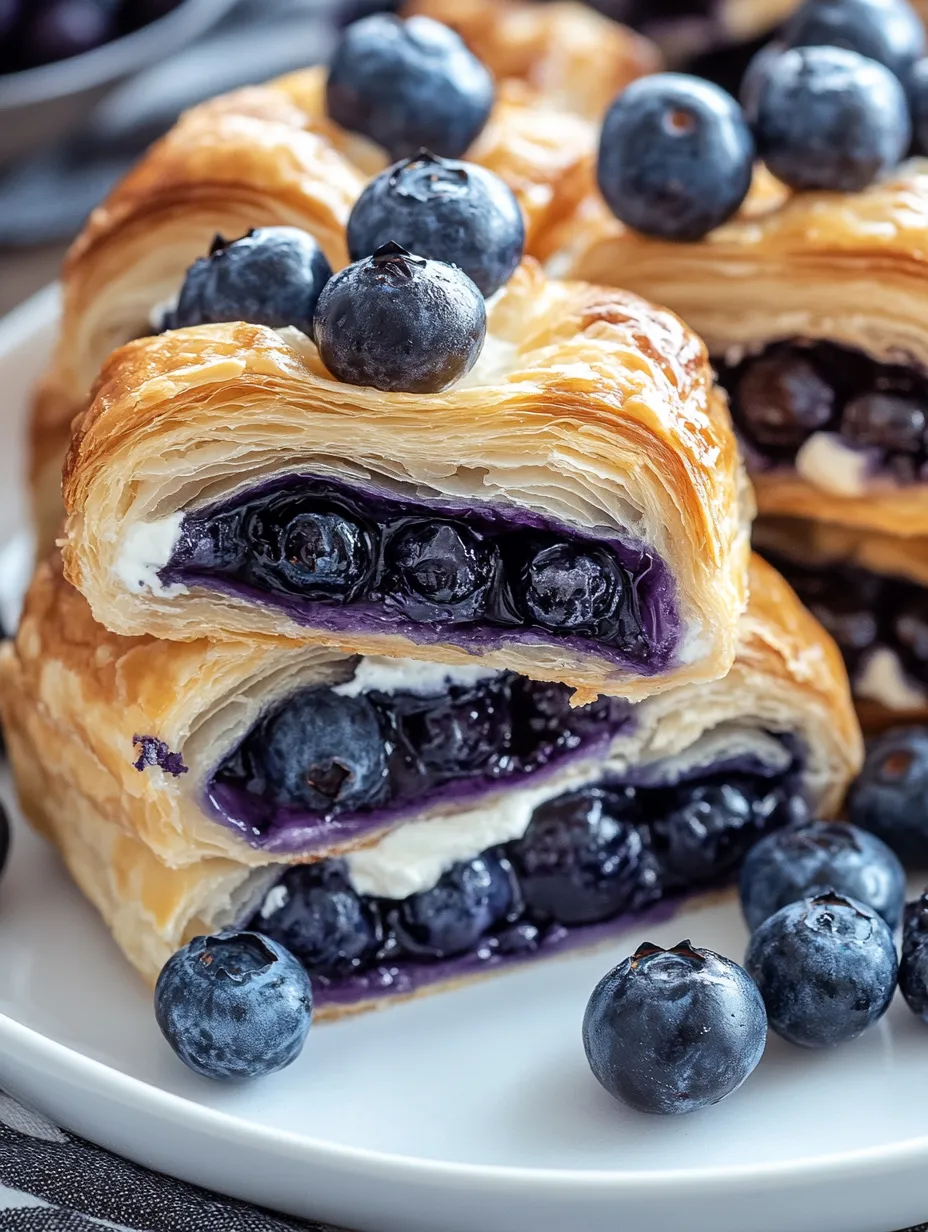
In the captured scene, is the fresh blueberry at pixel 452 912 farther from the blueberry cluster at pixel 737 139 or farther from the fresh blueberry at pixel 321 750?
the blueberry cluster at pixel 737 139

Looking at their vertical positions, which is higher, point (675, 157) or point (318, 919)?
point (675, 157)

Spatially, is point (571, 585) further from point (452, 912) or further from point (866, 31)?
point (866, 31)

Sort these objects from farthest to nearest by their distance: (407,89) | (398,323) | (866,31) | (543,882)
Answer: (866,31) → (407,89) → (543,882) → (398,323)

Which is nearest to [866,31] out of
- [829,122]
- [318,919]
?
[829,122]

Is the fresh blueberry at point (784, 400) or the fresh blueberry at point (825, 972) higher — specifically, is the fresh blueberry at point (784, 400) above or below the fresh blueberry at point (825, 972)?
above

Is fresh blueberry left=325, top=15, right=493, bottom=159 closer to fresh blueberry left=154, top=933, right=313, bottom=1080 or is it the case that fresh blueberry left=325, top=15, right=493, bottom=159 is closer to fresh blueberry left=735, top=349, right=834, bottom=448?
fresh blueberry left=735, top=349, right=834, bottom=448

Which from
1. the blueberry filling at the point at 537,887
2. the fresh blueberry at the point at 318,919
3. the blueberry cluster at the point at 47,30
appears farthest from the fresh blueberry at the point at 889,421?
the blueberry cluster at the point at 47,30

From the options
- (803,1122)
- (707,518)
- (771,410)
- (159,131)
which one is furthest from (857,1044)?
(159,131)
